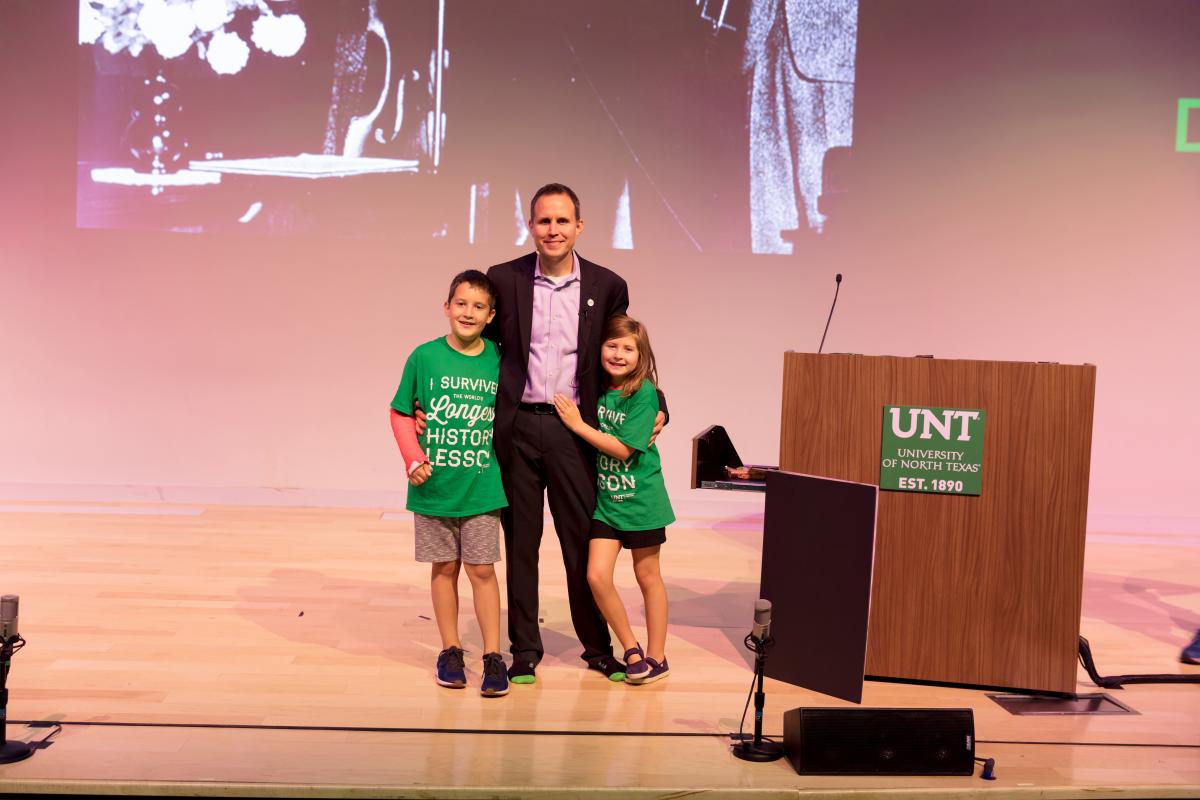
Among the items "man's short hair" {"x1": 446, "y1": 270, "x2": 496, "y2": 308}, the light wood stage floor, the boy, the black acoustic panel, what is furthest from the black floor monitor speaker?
"man's short hair" {"x1": 446, "y1": 270, "x2": 496, "y2": 308}

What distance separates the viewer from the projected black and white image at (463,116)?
594 centimetres

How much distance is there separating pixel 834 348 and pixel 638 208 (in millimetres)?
1331

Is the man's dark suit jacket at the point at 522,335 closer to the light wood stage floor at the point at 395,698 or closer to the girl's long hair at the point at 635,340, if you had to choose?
the girl's long hair at the point at 635,340

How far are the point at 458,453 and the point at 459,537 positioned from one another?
254mm

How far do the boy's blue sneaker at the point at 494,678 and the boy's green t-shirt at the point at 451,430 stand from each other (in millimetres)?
403

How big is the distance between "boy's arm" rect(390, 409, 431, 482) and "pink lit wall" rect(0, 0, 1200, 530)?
3.08m

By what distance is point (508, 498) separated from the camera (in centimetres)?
324

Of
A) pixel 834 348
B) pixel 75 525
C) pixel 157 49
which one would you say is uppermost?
pixel 157 49

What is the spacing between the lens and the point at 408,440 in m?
3.10

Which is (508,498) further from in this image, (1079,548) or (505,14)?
(505,14)

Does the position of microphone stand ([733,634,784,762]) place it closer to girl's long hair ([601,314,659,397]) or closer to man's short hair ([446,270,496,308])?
girl's long hair ([601,314,659,397])

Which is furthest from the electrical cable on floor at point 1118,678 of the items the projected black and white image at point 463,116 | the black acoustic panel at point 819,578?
the projected black and white image at point 463,116

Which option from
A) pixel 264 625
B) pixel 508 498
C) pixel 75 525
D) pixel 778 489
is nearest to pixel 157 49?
pixel 75 525

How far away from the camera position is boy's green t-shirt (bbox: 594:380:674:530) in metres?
3.19
